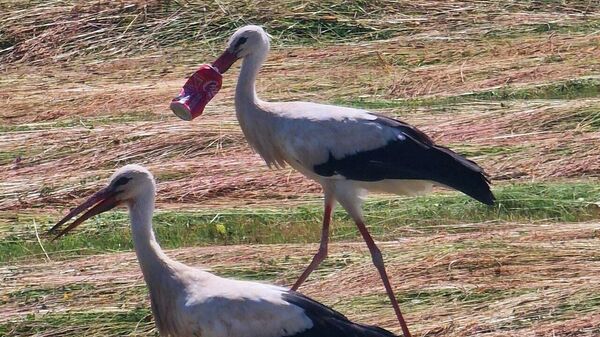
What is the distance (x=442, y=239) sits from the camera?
8.63 meters

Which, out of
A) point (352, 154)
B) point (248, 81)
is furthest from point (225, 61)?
point (352, 154)

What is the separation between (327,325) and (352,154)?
6.47ft

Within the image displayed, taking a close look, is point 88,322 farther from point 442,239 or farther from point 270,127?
point 442,239

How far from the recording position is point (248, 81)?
27.6ft

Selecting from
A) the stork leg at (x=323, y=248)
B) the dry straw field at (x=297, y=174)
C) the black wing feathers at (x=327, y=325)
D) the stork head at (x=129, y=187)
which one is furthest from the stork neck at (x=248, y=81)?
the black wing feathers at (x=327, y=325)

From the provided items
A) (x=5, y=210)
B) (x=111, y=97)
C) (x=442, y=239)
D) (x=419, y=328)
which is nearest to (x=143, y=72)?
(x=111, y=97)

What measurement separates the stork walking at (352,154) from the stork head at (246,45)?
1.23ft

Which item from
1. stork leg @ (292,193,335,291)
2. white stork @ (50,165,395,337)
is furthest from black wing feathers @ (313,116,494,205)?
white stork @ (50,165,395,337)

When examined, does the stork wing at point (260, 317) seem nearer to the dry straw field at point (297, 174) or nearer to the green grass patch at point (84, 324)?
the dry straw field at point (297, 174)

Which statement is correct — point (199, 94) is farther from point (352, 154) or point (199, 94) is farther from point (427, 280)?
point (427, 280)

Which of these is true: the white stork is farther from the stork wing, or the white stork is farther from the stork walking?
the stork walking

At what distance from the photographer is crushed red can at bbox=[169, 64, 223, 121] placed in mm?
8469

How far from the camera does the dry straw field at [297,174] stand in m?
7.86

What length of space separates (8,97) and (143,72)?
134 centimetres
